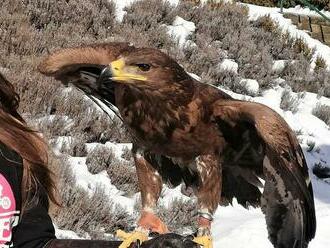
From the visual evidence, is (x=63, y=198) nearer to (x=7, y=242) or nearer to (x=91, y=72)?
(x=91, y=72)

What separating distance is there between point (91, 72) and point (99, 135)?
333 centimetres

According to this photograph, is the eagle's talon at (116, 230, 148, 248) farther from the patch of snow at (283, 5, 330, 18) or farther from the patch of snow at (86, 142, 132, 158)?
the patch of snow at (283, 5, 330, 18)

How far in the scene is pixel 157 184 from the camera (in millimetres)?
2807

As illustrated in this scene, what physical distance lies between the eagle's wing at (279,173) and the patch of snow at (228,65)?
672 cm

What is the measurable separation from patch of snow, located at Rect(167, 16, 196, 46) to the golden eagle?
7.16 m

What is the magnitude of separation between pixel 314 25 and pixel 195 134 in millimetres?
11093

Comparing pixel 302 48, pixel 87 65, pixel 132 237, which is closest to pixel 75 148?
pixel 87 65

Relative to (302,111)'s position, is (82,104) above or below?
above

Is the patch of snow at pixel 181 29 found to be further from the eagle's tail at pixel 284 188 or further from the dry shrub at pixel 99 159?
the eagle's tail at pixel 284 188

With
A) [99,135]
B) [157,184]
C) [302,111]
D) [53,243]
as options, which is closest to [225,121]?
[157,184]

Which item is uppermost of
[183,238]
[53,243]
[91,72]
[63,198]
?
[91,72]

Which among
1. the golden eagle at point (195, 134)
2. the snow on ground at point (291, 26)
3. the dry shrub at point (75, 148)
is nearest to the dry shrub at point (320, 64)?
the snow on ground at point (291, 26)

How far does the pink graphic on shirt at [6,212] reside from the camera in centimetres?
206

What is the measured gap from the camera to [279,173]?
2502 mm
